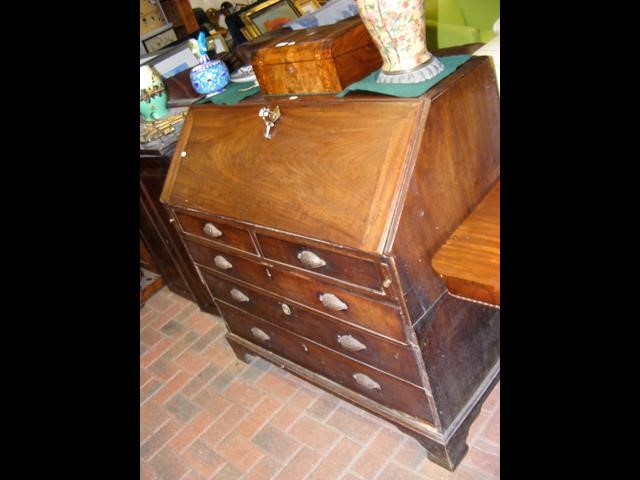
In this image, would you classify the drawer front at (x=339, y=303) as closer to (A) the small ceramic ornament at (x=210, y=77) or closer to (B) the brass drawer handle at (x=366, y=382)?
(B) the brass drawer handle at (x=366, y=382)

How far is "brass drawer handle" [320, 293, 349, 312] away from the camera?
5.70ft

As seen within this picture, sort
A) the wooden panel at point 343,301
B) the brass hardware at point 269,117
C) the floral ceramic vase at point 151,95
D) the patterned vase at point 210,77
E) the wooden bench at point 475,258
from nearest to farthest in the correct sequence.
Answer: the wooden bench at point 475,258 → the wooden panel at point 343,301 → the brass hardware at point 269,117 → the patterned vase at point 210,77 → the floral ceramic vase at point 151,95

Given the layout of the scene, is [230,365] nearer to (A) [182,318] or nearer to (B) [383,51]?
(A) [182,318]

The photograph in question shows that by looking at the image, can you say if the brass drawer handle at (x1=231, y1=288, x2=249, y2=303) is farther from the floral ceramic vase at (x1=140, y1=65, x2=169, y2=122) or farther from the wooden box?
the floral ceramic vase at (x1=140, y1=65, x2=169, y2=122)

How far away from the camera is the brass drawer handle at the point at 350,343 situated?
1853 mm

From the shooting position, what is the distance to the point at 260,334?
2.49 meters

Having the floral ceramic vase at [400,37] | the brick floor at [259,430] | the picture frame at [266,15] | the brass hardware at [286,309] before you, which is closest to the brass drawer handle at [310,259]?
the brass hardware at [286,309]

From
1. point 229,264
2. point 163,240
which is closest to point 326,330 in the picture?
point 229,264

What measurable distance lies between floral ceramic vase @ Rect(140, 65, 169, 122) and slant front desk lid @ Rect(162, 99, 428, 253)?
1.03 meters

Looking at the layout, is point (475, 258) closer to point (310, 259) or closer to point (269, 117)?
point (310, 259)

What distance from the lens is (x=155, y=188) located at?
2.82m

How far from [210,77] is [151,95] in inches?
25.9

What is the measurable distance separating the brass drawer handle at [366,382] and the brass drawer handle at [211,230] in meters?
0.87
